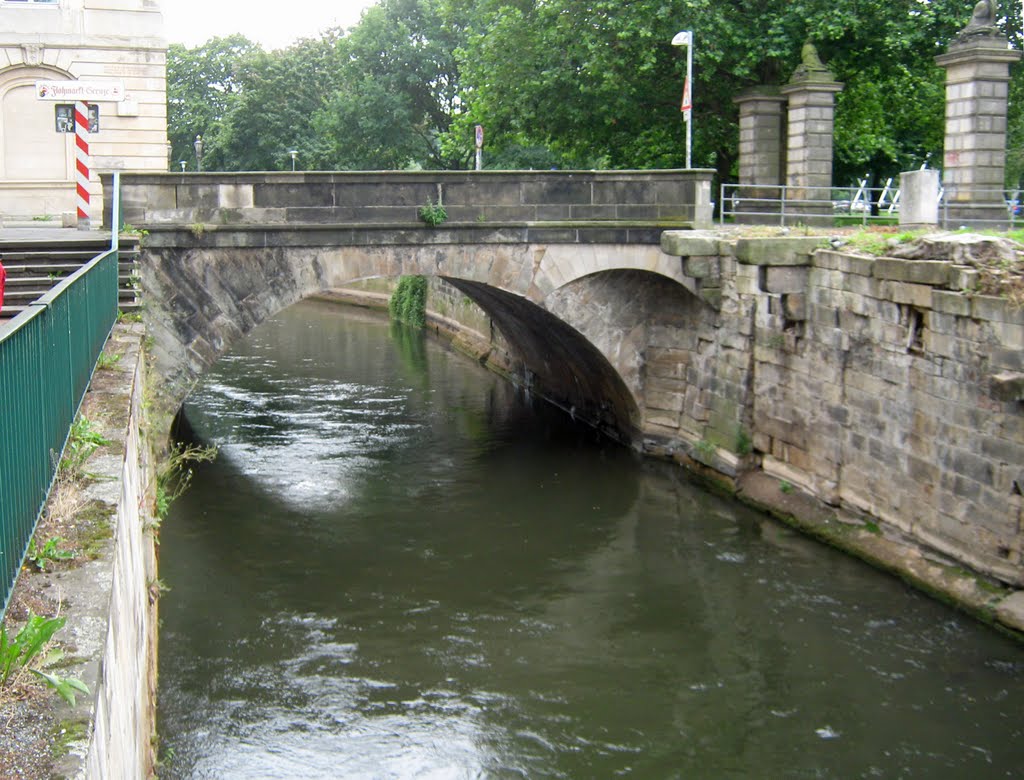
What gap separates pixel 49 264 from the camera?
12188mm

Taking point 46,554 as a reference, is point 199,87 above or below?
above

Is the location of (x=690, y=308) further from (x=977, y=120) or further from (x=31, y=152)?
(x=31, y=152)

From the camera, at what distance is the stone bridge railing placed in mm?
14109

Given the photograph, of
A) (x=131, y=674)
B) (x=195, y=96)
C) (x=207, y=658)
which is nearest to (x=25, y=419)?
(x=131, y=674)

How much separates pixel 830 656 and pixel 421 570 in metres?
4.05

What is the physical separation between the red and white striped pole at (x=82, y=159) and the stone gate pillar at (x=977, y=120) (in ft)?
35.4

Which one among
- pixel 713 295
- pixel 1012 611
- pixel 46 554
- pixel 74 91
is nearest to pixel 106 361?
pixel 46 554

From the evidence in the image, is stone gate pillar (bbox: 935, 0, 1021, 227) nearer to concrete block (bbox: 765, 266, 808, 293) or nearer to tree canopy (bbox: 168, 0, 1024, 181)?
concrete block (bbox: 765, 266, 808, 293)

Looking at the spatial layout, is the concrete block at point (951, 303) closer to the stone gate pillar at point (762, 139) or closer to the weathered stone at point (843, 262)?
the weathered stone at point (843, 262)

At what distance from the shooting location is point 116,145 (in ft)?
64.7

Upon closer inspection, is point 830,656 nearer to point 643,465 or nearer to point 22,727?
point 643,465

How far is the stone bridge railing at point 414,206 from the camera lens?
555 inches

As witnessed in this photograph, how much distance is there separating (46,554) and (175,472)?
37.2 ft

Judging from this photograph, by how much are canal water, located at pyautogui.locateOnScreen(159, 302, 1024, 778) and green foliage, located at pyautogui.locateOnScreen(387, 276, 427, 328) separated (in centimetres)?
1464
